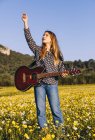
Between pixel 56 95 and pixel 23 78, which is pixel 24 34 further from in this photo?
pixel 56 95

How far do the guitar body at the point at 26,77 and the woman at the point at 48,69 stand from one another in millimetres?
125

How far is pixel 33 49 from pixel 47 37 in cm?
36

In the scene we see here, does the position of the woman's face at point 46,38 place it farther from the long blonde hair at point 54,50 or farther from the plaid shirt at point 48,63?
the plaid shirt at point 48,63

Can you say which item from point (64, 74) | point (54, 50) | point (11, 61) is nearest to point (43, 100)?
point (64, 74)

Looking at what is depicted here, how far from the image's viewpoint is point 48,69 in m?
8.68

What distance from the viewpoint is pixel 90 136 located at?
295 inches

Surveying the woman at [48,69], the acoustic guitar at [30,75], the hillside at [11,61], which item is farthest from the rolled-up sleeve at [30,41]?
the hillside at [11,61]

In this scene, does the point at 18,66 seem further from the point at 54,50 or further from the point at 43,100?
the point at 43,100

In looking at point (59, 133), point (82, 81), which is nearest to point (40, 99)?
point (59, 133)

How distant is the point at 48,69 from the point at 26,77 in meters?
0.49

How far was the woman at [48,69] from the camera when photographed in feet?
28.0

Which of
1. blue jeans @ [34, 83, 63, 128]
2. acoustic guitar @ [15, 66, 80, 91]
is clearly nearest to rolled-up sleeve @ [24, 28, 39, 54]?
acoustic guitar @ [15, 66, 80, 91]

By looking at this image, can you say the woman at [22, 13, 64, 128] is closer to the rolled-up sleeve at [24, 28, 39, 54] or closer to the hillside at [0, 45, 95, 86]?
the rolled-up sleeve at [24, 28, 39, 54]

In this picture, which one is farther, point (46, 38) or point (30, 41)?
point (30, 41)
